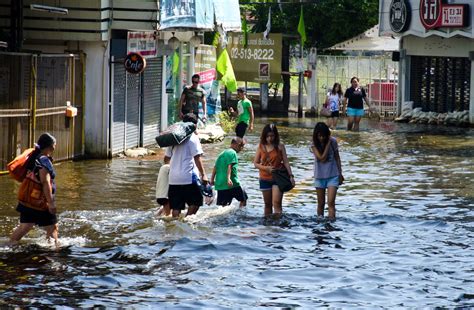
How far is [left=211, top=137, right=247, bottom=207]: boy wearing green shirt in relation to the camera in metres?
16.5

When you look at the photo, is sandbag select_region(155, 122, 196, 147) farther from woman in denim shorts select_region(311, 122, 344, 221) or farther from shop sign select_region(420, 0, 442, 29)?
shop sign select_region(420, 0, 442, 29)

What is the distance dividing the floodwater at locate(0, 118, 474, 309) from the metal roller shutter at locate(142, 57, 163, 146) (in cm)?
452

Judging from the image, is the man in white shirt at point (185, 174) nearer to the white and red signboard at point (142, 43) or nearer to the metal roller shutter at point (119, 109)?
the metal roller shutter at point (119, 109)

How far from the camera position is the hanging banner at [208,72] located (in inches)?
1230

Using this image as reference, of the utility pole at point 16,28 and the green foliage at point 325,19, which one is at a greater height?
the green foliage at point 325,19

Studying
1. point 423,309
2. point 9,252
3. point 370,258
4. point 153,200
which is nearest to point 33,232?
point 9,252

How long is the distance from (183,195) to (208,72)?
54.7ft

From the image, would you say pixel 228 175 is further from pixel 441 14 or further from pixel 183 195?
pixel 441 14

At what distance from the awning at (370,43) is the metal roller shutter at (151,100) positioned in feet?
43.3

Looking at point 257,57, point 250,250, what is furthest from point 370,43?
point 250,250

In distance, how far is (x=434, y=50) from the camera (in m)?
37.5

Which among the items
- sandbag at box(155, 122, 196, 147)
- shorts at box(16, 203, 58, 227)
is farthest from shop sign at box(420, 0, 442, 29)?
shorts at box(16, 203, 58, 227)

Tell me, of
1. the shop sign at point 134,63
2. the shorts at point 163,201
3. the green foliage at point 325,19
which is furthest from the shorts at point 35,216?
the green foliage at point 325,19

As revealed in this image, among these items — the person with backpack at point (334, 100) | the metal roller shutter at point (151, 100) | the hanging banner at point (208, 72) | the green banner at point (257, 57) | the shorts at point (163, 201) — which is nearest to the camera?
the shorts at point (163, 201)
